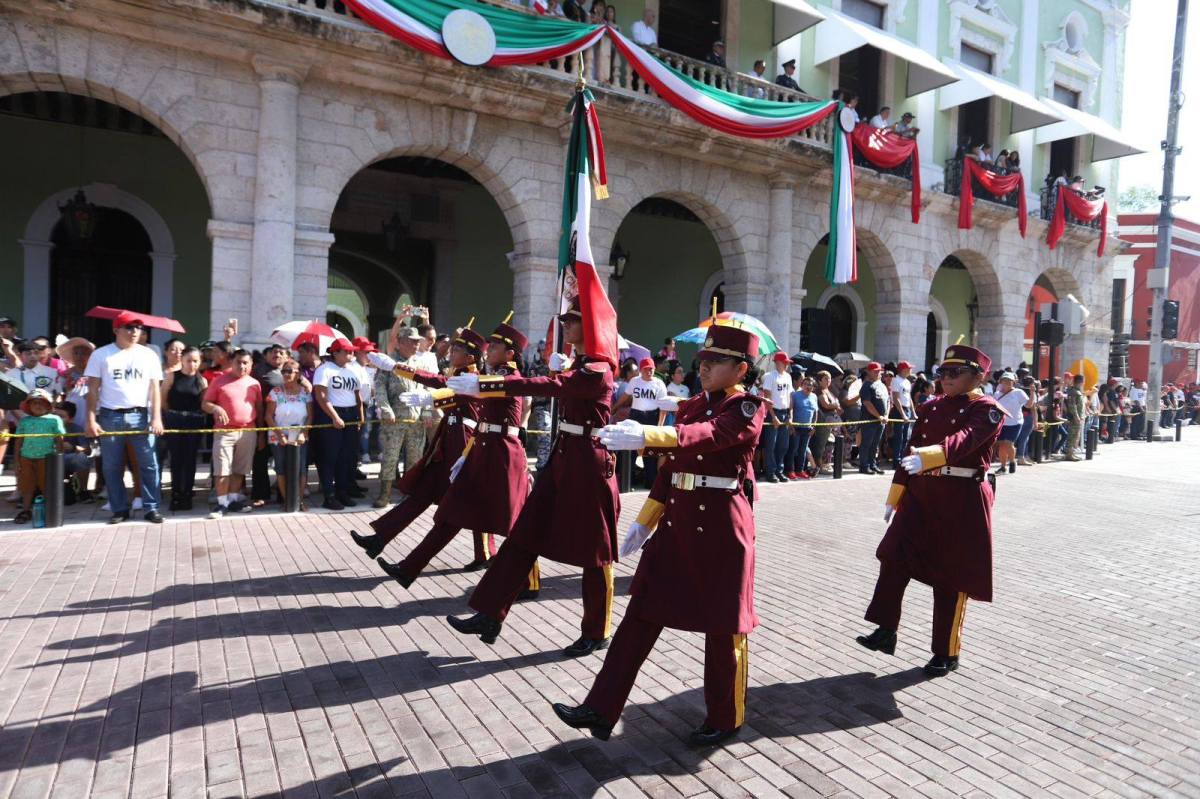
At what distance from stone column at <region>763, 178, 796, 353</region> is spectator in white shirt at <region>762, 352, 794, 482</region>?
153 inches

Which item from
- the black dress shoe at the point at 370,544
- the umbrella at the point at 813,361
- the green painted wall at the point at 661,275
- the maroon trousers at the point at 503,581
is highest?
the green painted wall at the point at 661,275

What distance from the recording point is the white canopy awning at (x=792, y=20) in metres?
15.5

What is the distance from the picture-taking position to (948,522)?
446 cm

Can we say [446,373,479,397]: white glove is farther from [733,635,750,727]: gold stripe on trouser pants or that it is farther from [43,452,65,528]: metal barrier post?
[43,452,65,528]: metal barrier post

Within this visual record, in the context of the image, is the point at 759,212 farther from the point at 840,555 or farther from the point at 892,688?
the point at 892,688

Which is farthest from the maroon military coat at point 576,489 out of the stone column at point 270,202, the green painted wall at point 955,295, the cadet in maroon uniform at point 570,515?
the green painted wall at point 955,295

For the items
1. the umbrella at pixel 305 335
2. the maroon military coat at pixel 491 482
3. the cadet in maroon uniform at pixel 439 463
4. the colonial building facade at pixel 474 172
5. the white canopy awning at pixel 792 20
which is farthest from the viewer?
the white canopy awning at pixel 792 20

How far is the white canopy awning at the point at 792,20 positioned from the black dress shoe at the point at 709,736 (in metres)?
15.2

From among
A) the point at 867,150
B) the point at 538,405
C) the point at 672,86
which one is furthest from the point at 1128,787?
the point at 867,150

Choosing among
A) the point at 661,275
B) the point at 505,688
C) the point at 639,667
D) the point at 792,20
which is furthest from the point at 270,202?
the point at 792,20

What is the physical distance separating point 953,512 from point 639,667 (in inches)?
87.2

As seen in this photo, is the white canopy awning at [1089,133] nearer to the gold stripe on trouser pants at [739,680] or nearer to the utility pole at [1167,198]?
the utility pole at [1167,198]

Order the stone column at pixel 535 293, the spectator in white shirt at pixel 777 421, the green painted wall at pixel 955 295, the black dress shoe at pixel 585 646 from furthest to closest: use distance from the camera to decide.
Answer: the green painted wall at pixel 955 295
the stone column at pixel 535 293
the spectator in white shirt at pixel 777 421
the black dress shoe at pixel 585 646

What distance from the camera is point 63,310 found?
13.2 metres
